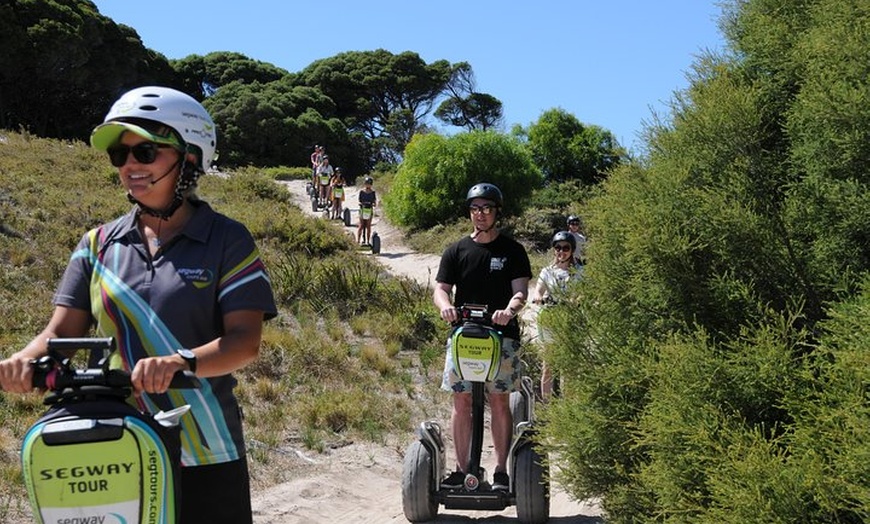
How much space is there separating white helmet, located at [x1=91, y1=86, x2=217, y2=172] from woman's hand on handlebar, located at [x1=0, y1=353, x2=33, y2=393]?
0.67 meters

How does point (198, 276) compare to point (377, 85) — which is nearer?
point (198, 276)

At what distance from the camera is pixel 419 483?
5.52 meters

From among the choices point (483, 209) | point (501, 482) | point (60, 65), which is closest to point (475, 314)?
point (483, 209)

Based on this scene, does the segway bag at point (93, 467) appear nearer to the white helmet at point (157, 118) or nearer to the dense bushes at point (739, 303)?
the white helmet at point (157, 118)

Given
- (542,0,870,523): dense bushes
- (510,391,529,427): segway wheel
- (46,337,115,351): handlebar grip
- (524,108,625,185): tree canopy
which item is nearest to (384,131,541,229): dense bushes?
(524,108,625,185): tree canopy

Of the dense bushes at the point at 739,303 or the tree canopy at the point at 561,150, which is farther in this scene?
the tree canopy at the point at 561,150

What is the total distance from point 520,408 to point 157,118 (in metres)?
4.62

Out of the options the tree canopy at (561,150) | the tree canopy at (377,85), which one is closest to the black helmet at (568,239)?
the tree canopy at (561,150)

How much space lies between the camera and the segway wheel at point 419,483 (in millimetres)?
5523

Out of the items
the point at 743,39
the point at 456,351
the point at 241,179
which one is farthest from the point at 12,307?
the point at 241,179

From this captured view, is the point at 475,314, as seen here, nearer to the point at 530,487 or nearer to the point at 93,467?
→ the point at 530,487

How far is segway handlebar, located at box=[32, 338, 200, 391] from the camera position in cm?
218

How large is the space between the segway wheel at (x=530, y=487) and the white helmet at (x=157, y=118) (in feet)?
10.7

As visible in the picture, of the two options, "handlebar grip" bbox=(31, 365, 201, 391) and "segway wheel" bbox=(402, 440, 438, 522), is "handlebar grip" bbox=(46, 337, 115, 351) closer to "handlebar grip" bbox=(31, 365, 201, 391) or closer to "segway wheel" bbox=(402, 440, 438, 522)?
"handlebar grip" bbox=(31, 365, 201, 391)
